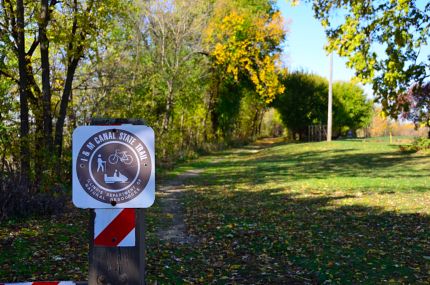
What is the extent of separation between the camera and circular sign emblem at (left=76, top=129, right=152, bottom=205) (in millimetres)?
2949

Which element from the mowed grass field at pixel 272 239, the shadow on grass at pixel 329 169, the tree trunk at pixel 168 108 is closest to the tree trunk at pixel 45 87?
the mowed grass field at pixel 272 239

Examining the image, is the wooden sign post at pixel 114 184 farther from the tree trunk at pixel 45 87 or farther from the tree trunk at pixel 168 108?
the tree trunk at pixel 168 108

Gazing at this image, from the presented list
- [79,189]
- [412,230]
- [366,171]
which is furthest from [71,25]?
[366,171]

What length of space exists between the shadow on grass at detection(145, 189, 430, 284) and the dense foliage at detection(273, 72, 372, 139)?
124 feet

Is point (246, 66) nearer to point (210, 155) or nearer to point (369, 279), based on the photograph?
point (210, 155)

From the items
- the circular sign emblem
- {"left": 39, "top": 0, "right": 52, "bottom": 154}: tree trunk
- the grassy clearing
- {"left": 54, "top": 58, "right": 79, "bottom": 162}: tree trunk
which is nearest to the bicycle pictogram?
the circular sign emblem

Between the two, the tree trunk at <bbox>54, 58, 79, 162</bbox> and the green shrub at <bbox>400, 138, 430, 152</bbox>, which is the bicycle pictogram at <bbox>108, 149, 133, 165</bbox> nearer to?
the tree trunk at <bbox>54, 58, 79, 162</bbox>

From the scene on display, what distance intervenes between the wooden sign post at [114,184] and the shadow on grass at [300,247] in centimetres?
303

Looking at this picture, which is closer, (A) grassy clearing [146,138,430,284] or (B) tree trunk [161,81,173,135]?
(A) grassy clearing [146,138,430,284]

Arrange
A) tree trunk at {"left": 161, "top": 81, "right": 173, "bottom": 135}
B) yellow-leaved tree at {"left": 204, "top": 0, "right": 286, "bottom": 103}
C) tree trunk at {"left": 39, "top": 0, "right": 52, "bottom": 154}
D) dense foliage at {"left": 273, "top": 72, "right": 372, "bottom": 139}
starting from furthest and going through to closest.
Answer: dense foliage at {"left": 273, "top": 72, "right": 372, "bottom": 139}
yellow-leaved tree at {"left": 204, "top": 0, "right": 286, "bottom": 103}
tree trunk at {"left": 161, "top": 81, "right": 173, "bottom": 135}
tree trunk at {"left": 39, "top": 0, "right": 52, "bottom": 154}

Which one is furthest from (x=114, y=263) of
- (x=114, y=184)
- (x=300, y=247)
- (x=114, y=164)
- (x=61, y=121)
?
(x=61, y=121)

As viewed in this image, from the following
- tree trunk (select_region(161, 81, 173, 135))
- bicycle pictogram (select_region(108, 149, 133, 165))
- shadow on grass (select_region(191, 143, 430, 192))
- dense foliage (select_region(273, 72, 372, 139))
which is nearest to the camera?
bicycle pictogram (select_region(108, 149, 133, 165))

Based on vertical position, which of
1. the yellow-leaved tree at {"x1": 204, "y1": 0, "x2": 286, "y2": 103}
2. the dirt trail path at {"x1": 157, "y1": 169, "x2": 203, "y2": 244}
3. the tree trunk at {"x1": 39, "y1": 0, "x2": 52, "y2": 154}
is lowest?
the dirt trail path at {"x1": 157, "y1": 169, "x2": 203, "y2": 244}

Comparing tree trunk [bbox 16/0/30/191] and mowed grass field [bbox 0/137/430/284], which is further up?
tree trunk [bbox 16/0/30/191]
